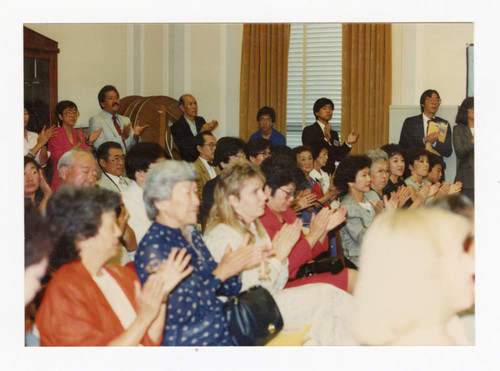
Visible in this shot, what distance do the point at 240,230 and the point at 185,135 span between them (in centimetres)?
78

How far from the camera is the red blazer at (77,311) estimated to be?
330cm

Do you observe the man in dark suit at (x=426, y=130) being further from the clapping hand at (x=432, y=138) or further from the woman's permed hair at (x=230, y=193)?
the woman's permed hair at (x=230, y=193)

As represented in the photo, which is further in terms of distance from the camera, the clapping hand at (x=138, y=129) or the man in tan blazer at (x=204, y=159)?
the clapping hand at (x=138, y=129)

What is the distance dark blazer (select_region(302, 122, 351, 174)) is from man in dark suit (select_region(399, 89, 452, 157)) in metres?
0.41

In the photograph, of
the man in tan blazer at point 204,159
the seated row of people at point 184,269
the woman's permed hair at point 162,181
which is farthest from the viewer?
the man in tan blazer at point 204,159

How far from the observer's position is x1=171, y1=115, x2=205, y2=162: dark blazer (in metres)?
4.12

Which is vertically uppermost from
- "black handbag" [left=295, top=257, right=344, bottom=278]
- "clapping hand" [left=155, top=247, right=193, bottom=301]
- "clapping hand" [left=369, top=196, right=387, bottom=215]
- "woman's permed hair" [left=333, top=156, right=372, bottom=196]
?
"woman's permed hair" [left=333, top=156, right=372, bottom=196]

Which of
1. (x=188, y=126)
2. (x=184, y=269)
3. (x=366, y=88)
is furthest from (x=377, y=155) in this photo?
(x=184, y=269)

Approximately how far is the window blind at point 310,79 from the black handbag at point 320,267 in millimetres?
813

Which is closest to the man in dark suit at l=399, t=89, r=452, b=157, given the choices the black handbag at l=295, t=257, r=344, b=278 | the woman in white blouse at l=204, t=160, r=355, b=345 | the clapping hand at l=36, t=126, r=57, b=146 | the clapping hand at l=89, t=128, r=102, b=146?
the black handbag at l=295, t=257, r=344, b=278

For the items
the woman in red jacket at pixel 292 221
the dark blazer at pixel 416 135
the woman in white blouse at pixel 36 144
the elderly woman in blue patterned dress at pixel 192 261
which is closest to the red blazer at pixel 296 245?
the woman in red jacket at pixel 292 221

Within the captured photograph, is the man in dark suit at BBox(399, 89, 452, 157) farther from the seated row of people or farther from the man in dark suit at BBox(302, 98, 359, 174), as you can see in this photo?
the seated row of people

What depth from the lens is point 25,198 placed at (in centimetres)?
384
